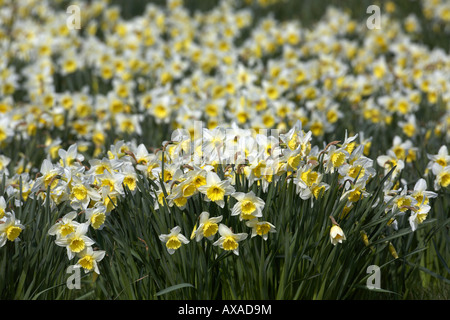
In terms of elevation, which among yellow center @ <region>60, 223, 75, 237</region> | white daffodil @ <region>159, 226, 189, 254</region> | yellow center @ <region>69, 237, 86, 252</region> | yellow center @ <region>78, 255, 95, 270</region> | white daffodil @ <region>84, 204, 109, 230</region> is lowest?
yellow center @ <region>78, 255, 95, 270</region>

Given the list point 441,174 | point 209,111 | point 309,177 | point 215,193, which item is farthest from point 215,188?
point 209,111

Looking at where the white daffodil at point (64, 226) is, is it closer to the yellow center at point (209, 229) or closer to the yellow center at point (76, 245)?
the yellow center at point (76, 245)

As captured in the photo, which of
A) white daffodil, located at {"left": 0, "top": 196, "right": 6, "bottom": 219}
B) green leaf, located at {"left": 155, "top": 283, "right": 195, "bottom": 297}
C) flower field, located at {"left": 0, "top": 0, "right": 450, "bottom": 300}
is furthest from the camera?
white daffodil, located at {"left": 0, "top": 196, "right": 6, "bottom": 219}

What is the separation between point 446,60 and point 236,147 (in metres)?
4.26

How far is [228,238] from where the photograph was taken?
8.30 ft

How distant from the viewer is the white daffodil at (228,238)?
8.29 ft

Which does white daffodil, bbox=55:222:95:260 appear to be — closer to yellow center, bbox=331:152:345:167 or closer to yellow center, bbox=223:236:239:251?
yellow center, bbox=223:236:239:251

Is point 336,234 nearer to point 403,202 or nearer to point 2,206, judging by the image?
point 403,202

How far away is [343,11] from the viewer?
8773 millimetres

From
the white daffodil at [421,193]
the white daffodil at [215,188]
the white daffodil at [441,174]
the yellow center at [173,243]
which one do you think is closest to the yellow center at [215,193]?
the white daffodil at [215,188]

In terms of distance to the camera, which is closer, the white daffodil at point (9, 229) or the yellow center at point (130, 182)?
the white daffodil at point (9, 229)

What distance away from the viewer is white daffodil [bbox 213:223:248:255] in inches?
99.4

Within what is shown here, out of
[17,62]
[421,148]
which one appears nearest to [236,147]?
[421,148]

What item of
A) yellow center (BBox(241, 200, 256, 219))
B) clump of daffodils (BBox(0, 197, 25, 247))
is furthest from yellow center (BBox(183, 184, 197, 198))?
clump of daffodils (BBox(0, 197, 25, 247))
